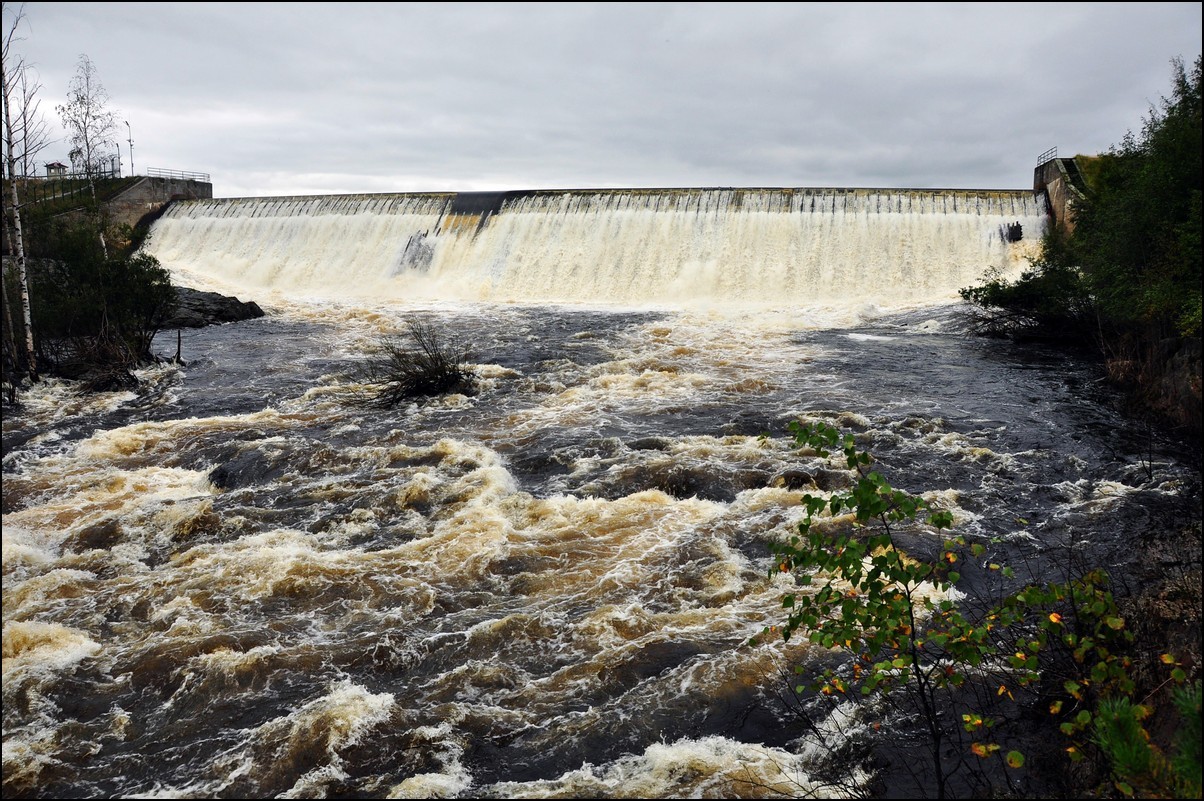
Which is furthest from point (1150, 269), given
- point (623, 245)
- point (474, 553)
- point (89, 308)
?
point (623, 245)

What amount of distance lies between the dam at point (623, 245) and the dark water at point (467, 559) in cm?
1309

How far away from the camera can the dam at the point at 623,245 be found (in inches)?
1161

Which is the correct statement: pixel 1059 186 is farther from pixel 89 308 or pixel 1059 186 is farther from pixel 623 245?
pixel 89 308

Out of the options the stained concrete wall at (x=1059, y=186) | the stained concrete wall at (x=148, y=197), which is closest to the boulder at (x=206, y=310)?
the stained concrete wall at (x=148, y=197)

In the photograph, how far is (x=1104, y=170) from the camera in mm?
19453

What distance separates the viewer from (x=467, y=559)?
848 centimetres

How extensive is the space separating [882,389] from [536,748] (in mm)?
12592

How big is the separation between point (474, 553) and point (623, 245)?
25.6 meters

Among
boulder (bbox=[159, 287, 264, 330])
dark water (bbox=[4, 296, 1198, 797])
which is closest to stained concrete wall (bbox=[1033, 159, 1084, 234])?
dark water (bbox=[4, 296, 1198, 797])

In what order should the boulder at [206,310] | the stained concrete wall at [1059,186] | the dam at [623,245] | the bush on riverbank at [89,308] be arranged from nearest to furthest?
the bush on riverbank at [89,308], the boulder at [206,310], the stained concrete wall at [1059,186], the dam at [623,245]

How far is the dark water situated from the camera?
18.0 ft

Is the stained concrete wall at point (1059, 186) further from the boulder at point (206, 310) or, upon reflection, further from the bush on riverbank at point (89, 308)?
the boulder at point (206, 310)

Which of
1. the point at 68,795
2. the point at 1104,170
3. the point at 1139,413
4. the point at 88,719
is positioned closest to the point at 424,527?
the point at 88,719

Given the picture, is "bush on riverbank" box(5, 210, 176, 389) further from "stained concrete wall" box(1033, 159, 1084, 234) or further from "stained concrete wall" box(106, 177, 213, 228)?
"stained concrete wall" box(1033, 159, 1084, 234)
